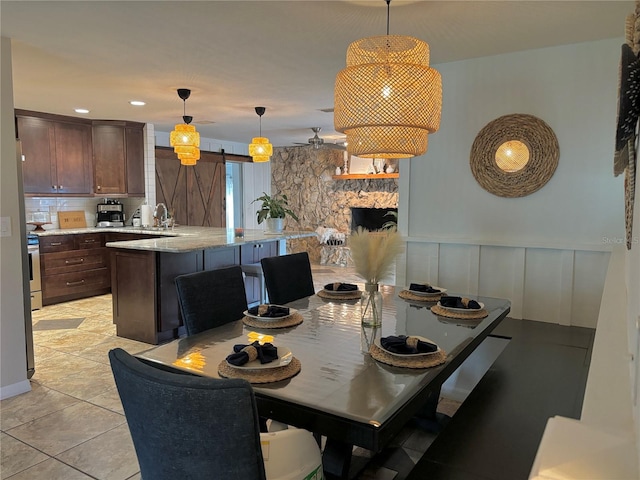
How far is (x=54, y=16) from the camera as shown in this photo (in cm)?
262

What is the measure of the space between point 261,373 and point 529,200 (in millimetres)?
2674

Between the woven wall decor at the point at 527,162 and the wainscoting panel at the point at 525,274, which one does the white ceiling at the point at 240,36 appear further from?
the wainscoting panel at the point at 525,274

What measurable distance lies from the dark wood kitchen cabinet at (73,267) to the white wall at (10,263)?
2.71 meters

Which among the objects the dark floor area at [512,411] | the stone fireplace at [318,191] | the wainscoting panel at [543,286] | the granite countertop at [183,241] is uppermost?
the stone fireplace at [318,191]

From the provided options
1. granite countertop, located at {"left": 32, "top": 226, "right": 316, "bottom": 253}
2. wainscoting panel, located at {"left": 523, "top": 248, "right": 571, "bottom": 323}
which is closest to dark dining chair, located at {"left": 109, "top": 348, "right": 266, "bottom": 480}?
granite countertop, located at {"left": 32, "top": 226, "right": 316, "bottom": 253}

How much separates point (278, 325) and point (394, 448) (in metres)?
0.98

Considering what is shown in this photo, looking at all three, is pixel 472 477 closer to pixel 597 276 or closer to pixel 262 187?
pixel 597 276

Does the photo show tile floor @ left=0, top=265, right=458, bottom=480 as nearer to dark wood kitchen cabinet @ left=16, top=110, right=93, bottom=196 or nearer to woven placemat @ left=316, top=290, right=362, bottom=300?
woven placemat @ left=316, top=290, right=362, bottom=300

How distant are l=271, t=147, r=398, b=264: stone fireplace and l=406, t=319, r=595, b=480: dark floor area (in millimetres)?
6104

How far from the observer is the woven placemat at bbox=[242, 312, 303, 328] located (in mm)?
2076

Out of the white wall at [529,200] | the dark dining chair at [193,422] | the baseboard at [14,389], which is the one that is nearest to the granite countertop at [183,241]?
the baseboard at [14,389]

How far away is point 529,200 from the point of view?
3.32 m

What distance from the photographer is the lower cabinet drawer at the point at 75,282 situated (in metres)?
5.50

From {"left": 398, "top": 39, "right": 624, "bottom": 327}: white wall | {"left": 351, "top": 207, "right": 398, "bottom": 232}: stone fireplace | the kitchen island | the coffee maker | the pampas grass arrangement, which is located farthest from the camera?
{"left": 351, "top": 207, "right": 398, "bottom": 232}: stone fireplace
